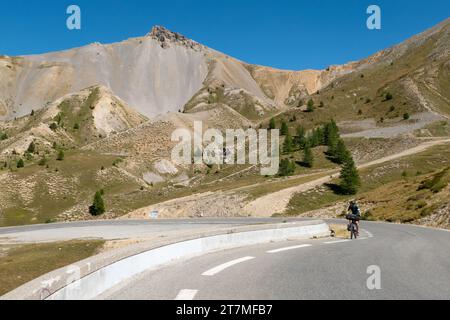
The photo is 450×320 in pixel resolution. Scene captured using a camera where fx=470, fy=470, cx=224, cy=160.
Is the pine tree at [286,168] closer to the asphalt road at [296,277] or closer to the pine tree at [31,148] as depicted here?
the asphalt road at [296,277]

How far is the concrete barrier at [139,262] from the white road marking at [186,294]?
1514 mm

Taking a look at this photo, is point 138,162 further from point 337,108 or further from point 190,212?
point 337,108

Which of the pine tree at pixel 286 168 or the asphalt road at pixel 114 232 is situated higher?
the pine tree at pixel 286 168

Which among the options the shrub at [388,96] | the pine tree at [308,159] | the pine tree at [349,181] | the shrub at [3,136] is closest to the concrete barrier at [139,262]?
the pine tree at [349,181]

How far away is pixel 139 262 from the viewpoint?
36.6 feet

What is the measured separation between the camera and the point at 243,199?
69938 millimetres

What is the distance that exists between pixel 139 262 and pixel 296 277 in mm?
3696

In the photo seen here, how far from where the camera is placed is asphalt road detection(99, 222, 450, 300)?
8625 millimetres

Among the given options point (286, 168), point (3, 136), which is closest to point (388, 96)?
point (286, 168)

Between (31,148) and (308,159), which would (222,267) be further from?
(31,148)

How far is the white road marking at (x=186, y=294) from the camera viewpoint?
820cm

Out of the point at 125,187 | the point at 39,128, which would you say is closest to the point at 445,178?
the point at 125,187

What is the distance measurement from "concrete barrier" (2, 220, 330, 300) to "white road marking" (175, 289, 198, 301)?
151 centimetres
